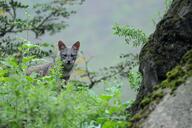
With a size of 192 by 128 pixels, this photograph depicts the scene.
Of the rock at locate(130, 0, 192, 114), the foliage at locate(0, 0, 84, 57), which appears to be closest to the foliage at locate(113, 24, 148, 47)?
the rock at locate(130, 0, 192, 114)

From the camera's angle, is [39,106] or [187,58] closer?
[39,106]

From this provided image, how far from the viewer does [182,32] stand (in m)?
6.08

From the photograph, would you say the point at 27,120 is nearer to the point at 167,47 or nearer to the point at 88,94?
the point at 88,94

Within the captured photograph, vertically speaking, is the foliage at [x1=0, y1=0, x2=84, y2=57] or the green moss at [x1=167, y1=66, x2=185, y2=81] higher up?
the foliage at [x1=0, y1=0, x2=84, y2=57]

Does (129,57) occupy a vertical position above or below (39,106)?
above

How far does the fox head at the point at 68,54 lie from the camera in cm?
1498

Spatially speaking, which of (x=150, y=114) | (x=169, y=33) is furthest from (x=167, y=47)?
(x=150, y=114)

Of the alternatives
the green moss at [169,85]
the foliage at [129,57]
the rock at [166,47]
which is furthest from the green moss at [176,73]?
the foliage at [129,57]

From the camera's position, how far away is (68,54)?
50.5ft

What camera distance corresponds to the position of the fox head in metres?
15.0

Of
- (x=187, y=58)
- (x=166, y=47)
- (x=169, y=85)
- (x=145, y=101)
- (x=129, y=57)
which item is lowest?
(x=145, y=101)

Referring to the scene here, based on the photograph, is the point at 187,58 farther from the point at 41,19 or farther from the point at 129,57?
the point at 41,19

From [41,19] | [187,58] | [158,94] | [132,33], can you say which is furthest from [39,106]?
[41,19]

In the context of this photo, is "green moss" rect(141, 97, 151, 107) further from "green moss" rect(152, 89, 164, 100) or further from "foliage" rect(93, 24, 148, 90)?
"foliage" rect(93, 24, 148, 90)
